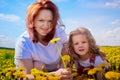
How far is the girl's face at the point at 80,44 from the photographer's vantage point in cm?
498

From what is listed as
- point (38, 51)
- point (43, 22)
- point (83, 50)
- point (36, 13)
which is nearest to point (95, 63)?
point (83, 50)

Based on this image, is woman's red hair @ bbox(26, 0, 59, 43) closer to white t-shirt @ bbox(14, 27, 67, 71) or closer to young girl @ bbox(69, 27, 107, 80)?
white t-shirt @ bbox(14, 27, 67, 71)

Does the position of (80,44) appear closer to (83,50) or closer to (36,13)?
(83,50)

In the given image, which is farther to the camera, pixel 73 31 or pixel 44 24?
pixel 73 31

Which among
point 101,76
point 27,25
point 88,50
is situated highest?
point 27,25

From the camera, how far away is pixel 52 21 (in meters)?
4.88

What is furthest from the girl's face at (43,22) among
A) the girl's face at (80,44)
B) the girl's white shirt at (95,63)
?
the girl's white shirt at (95,63)

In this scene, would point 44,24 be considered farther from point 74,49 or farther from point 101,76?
point 101,76

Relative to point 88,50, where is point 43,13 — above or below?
above

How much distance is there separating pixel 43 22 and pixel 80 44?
61 centimetres

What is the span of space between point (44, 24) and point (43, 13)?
0.63 feet

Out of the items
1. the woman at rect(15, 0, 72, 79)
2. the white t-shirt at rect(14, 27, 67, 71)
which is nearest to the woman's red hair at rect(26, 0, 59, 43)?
the woman at rect(15, 0, 72, 79)

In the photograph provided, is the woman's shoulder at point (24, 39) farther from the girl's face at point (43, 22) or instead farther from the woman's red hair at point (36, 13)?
the girl's face at point (43, 22)

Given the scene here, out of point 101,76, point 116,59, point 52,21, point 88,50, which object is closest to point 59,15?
point 52,21
